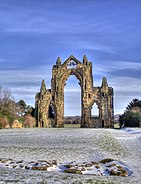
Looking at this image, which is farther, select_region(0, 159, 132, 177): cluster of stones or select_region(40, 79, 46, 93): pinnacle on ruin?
select_region(40, 79, 46, 93): pinnacle on ruin

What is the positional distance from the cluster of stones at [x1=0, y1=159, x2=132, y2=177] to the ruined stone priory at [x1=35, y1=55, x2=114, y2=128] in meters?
44.6

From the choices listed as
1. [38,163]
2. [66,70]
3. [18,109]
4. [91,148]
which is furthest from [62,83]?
[38,163]

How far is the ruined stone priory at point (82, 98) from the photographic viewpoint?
5822 cm

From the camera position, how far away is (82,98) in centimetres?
5934

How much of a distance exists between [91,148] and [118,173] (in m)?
5.67

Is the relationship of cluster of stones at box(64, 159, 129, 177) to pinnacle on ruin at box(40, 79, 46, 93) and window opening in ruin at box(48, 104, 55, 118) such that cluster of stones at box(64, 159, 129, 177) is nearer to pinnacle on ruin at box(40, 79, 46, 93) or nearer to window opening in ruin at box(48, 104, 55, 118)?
window opening in ruin at box(48, 104, 55, 118)

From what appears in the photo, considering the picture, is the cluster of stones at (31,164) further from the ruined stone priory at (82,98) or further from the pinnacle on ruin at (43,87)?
the pinnacle on ruin at (43,87)

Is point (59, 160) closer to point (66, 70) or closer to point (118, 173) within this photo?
point (118, 173)

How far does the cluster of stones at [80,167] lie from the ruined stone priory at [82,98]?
4464 centimetres

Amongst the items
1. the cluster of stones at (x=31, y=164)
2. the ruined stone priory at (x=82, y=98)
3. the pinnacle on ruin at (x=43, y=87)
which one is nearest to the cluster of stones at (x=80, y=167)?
the cluster of stones at (x=31, y=164)

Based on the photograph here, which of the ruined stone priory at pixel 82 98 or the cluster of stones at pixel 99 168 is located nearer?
the cluster of stones at pixel 99 168

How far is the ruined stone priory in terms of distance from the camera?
191 ft

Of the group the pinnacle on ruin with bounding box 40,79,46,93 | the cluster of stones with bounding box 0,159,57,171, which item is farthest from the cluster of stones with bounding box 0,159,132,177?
the pinnacle on ruin with bounding box 40,79,46,93

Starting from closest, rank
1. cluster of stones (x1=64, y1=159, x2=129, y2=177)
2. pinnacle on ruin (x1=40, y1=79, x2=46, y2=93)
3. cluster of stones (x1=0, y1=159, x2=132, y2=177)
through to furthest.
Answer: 1. cluster of stones (x1=64, y1=159, x2=129, y2=177)
2. cluster of stones (x1=0, y1=159, x2=132, y2=177)
3. pinnacle on ruin (x1=40, y1=79, x2=46, y2=93)
